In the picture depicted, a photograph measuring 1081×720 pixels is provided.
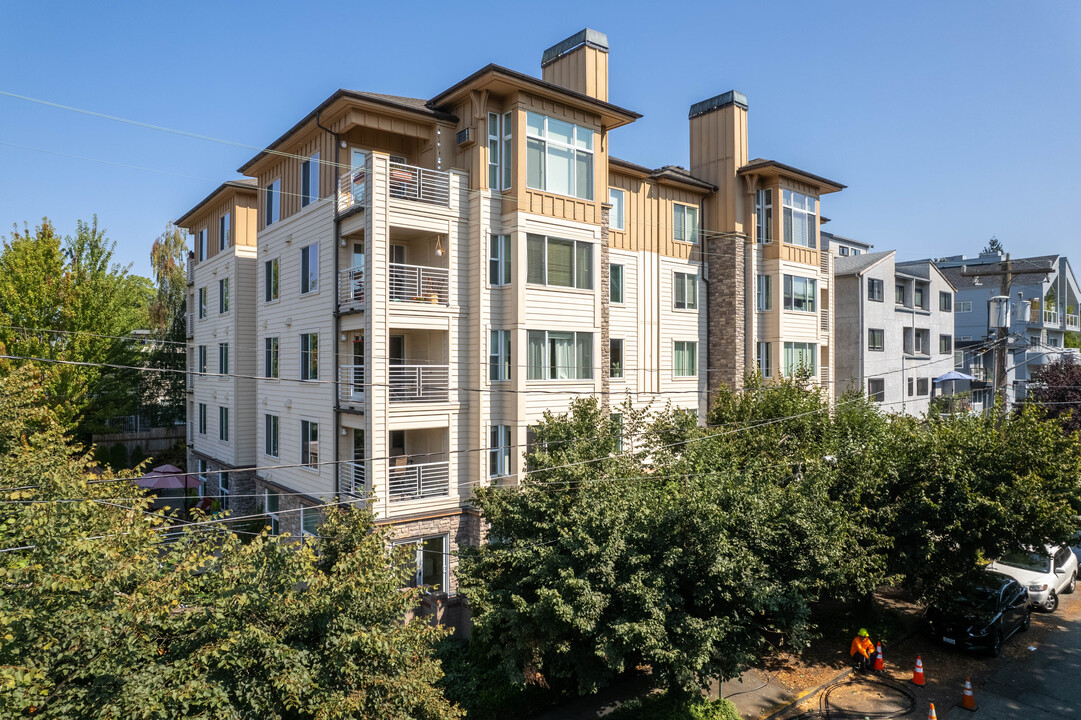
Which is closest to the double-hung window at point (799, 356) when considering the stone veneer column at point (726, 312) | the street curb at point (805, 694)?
the stone veneer column at point (726, 312)

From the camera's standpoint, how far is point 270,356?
998 inches

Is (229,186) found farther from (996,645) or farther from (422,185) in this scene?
(996,645)

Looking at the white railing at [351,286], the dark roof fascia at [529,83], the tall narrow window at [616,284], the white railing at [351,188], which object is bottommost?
the white railing at [351,286]

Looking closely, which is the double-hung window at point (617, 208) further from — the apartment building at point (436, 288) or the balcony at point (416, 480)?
the balcony at point (416, 480)

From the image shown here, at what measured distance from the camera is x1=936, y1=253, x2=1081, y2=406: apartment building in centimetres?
5125

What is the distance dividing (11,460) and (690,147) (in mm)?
27103

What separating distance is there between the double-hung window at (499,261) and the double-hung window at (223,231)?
15547 millimetres

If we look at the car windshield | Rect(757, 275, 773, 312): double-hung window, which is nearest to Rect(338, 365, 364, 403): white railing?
Rect(757, 275, 773, 312): double-hung window

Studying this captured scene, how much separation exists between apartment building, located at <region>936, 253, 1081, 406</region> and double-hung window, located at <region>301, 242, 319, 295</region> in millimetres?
47240

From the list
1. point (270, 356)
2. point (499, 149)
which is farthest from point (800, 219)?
point (270, 356)

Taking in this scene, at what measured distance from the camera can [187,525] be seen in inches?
416

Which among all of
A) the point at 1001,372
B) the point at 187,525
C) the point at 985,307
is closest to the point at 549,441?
the point at 187,525

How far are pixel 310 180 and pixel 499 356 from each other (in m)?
8.97

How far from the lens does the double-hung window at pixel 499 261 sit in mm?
20609
